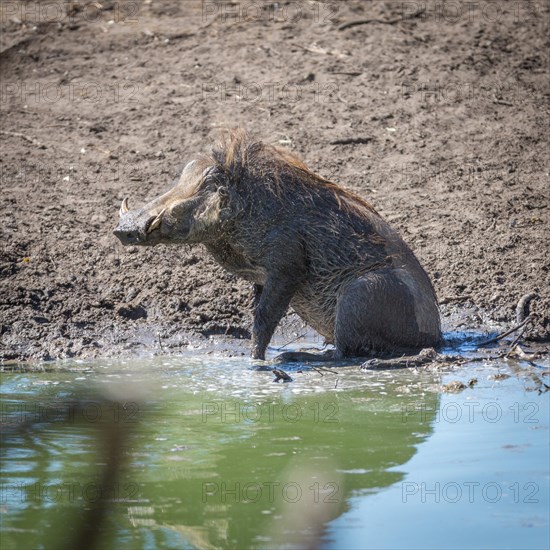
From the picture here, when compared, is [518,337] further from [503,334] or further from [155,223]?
[155,223]

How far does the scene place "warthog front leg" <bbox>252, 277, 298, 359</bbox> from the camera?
775 cm

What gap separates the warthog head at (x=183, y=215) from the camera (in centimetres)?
769

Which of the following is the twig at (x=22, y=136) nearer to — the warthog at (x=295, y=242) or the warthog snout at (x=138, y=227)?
the warthog at (x=295, y=242)

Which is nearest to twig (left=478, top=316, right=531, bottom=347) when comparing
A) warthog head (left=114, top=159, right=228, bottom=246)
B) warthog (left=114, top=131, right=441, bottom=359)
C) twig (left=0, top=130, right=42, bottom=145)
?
warthog (left=114, top=131, right=441, bottom=359)

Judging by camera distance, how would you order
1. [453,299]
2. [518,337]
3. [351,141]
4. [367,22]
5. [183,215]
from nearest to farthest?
[183,215], [518,337], [453,299], [351,141], [367,22]

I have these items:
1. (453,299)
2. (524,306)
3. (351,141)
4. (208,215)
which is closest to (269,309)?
(208,215)

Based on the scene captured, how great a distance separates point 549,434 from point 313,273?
93.4 inches

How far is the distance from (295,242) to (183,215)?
2.42 feet

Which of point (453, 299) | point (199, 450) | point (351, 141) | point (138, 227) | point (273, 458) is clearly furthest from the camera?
point (351, 141)

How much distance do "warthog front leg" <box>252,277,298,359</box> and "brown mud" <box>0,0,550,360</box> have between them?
0.78 metres

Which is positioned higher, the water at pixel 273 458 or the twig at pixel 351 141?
the twig at pixel 351 141

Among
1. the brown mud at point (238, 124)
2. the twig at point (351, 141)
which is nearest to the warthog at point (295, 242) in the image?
the brown mud at point (238, 124)

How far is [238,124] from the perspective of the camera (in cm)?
1143

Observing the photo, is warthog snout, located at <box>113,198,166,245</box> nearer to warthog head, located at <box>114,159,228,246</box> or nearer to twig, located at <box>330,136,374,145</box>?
warthog head, located at <box>114,159,228,246</box>
